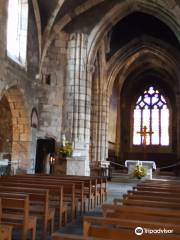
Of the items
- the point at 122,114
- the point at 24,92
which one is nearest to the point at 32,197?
the point at 24,92

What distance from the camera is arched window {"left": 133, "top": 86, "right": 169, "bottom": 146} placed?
30547mm

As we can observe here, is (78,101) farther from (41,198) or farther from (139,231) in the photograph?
(139,231)

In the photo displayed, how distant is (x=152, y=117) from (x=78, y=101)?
50.9 ft

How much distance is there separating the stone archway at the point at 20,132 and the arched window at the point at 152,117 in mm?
17092

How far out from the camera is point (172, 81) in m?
29.8

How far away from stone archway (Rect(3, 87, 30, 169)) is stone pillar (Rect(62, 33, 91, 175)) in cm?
251

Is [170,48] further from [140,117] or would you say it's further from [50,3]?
[50,3]

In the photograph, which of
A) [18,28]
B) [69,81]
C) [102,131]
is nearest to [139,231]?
[18,28]

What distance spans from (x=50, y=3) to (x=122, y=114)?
16.4 meters

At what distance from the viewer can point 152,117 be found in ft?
103

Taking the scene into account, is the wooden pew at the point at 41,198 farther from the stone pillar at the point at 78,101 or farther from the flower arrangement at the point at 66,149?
the stone pillar at the point at 78,101

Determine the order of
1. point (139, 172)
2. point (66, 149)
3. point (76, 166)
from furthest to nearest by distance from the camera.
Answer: point (139, 172)
point (76, 166)
point (66, 149)

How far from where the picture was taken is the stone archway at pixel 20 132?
14992 mm

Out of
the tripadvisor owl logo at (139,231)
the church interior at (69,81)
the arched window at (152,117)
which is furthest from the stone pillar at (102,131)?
the tripadvisor owl logo at (139,231)
